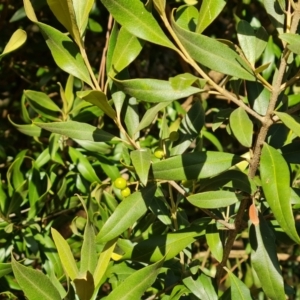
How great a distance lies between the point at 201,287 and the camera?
1.06 metres

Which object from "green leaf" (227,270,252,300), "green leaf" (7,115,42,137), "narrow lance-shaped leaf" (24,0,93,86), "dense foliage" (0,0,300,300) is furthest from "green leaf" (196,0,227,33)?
"green leaf" (7,115,42,137)

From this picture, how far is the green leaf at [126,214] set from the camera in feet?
3.06

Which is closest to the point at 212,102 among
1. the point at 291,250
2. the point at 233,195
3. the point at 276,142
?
the point at 291,250

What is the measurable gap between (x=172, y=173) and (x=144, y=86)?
0.48ft

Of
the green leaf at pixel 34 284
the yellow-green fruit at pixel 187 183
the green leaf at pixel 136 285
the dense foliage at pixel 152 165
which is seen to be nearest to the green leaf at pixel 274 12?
the dense foliage at pixel 152 165

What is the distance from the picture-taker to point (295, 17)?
817 millimetres

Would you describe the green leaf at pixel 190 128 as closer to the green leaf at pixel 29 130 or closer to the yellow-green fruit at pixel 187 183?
the yellow-green fruit at pixel 187 183

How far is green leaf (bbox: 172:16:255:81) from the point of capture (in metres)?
0.82

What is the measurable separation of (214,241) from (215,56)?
0.35m

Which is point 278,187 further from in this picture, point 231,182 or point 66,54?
point 66,54

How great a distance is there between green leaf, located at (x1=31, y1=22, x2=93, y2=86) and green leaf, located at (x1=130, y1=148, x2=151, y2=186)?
14 centimetres

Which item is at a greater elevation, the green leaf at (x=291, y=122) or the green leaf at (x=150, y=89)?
the green leaf at (x=150, y=89)

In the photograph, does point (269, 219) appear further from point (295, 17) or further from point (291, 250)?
point (291, 250)

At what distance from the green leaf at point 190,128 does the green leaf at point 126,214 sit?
14 centimetres
